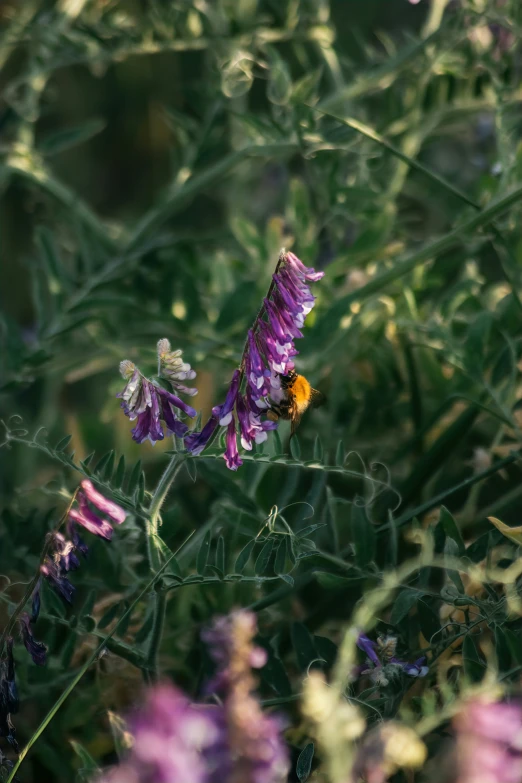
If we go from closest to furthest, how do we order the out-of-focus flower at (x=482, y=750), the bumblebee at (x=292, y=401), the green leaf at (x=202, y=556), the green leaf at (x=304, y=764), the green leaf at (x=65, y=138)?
the out-of-focus flower at (x=482, y=750) → the green leaf at (x=304, y=764) → the green leaf at (x=202, y=556) → the bumblebee at (x=292, y=401) → the green leaf at (x=65, y=138)

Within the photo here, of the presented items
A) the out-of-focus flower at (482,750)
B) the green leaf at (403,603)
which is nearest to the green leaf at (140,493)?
the green leaf at (403,603)

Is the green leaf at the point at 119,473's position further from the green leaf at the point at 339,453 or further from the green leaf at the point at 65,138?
the green leaf at the point at 65,138

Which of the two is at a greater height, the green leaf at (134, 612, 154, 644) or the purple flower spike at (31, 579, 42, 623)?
the purple flower spike at (31, 579, 42, 623)

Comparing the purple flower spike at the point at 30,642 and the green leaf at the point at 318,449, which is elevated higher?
the green leaf at the point at 318,449

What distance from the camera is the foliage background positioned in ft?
2.96

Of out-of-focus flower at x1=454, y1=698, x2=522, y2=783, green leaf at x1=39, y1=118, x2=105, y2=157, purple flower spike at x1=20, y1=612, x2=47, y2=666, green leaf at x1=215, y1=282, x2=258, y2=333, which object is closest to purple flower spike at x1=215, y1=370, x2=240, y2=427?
purple flower spike at x1=20, y1=612, x2=47, y2=666

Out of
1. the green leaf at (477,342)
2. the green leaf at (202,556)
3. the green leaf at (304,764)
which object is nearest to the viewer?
the green leaf at (304,764)

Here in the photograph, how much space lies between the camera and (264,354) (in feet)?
2.29

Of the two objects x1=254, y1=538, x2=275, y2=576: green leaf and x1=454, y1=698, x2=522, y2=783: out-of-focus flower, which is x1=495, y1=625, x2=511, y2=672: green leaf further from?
x1=454, y1=698, x2=522, y2=783: out-of-focus flower

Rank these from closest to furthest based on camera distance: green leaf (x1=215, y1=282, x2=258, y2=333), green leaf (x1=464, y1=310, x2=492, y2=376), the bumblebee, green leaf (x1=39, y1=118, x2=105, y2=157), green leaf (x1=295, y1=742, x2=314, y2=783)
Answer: green leaf (x1=295, y1=742, x2=314, y2=783) < the bumblebee < green leaf (x1=464, y1=310, x2=492, y2=376) < green leaf (x1=215, y1=282, x2=258, y2=333) < green leaf (x1=39, y1=118, x2=105, y2=157)

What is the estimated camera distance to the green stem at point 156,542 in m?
0.71

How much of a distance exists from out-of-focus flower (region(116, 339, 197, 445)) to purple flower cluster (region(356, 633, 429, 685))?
0.22 m

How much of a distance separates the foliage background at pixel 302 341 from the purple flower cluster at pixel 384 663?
40 mm

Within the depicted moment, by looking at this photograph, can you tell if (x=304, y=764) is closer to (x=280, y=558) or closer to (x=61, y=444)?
(x=280, y=558)
